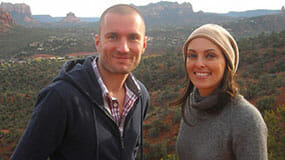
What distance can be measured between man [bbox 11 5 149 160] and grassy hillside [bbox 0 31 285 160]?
8.84ft

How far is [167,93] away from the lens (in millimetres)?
14281

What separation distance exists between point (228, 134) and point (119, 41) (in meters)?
1.20

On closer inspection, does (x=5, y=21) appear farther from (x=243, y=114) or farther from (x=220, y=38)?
(x=243, y=114)

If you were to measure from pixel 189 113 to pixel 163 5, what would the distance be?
16396cm

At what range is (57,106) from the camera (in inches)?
64.0

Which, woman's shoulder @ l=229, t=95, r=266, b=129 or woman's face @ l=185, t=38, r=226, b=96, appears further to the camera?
woman's face @ l=185, t=38, r=226, b=96

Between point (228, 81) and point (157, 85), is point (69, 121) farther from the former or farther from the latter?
point (157, 85)

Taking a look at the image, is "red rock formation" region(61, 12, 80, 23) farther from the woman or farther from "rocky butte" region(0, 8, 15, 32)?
the woman

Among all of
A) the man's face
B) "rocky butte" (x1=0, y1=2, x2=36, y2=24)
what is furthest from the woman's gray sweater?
"rocky butte" (x1=0, y1=2, x2=36, y2=24)

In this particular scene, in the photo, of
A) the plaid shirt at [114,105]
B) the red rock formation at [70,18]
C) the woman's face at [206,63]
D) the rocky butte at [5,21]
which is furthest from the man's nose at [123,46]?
the red rock formation at [70,18]

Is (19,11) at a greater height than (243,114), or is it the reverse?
(19,11)

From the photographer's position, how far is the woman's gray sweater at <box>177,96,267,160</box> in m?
1.58

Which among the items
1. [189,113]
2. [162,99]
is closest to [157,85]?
[162,99]

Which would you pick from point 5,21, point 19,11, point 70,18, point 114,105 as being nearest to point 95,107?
point 114,105
